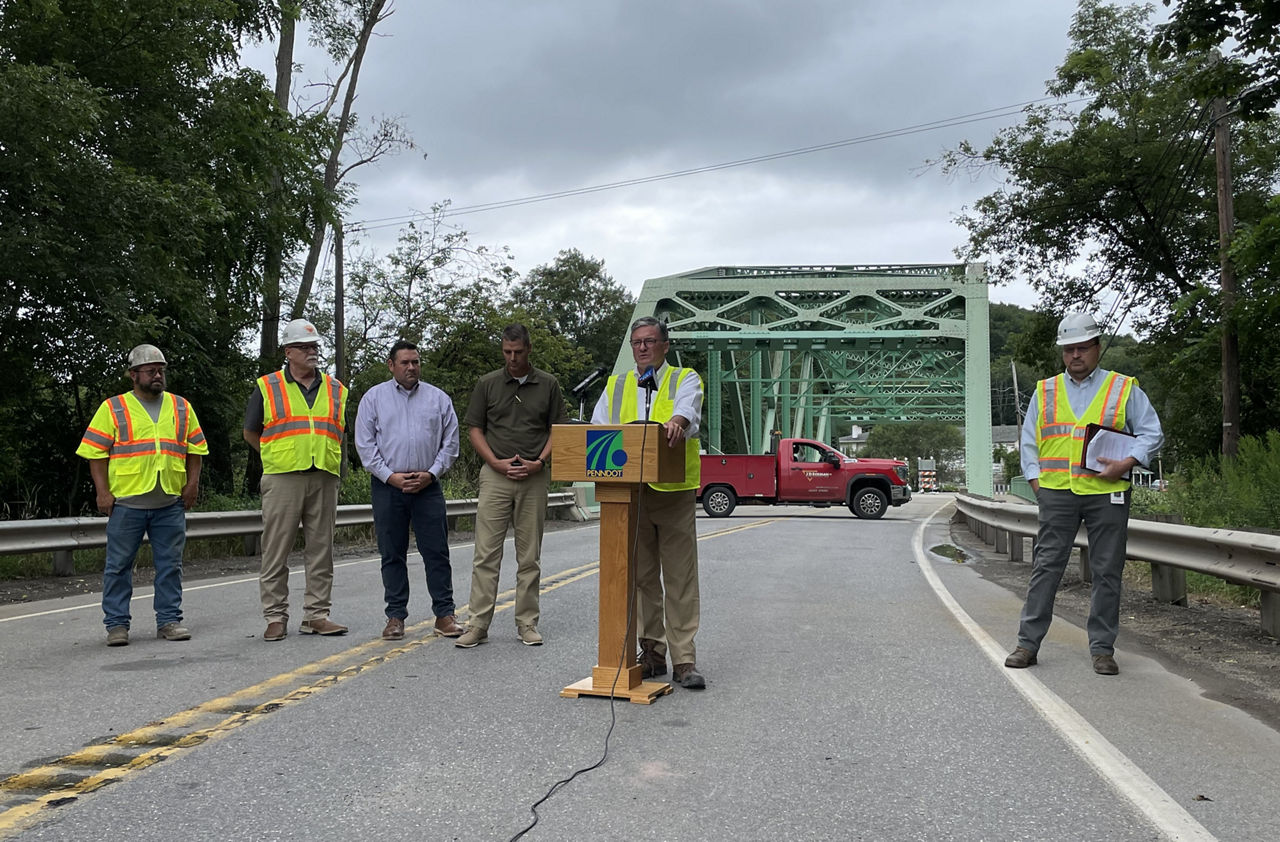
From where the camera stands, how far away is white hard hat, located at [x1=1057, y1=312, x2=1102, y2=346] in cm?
684

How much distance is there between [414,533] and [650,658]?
7.56 feet

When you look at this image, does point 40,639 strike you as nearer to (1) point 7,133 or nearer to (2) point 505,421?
(2) point 505,421

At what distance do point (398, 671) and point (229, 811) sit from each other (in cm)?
254

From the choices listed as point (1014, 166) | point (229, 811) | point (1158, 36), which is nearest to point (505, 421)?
point (229, 811)

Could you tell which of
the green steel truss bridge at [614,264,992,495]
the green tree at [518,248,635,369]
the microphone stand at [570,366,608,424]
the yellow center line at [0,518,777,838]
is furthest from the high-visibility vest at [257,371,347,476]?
the green tree at [518,248,635,369]

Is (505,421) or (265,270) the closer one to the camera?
(505,421)

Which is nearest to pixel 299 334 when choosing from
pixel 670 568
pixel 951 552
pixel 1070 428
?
pixel 670 568

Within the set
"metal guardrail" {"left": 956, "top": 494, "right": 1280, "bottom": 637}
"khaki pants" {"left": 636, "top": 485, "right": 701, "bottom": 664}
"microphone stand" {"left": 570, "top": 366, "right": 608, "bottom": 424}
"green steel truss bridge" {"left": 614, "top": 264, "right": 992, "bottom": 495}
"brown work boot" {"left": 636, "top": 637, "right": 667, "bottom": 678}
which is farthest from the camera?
"green steel truss bridge" {"left": 614, "top": 264, "right": 992, "bottom": 495}

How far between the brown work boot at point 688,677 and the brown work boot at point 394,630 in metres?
2.21

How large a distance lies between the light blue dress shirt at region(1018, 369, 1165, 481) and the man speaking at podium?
2269mm

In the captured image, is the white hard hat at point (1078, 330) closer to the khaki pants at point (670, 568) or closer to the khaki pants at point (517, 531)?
the khaki pants at point (670, 568)

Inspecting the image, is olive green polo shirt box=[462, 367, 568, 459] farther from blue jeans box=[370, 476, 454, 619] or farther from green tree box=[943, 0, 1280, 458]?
green tree box=[943, 0, 1280, 458]

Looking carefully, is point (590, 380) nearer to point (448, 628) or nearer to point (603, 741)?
point (448, 628)

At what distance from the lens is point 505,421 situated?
7.70 metres
